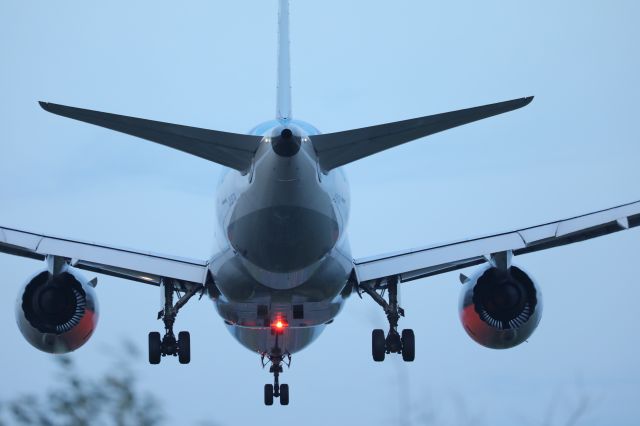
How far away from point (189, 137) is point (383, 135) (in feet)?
10.9

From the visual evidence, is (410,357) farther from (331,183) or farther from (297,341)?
(331,183)

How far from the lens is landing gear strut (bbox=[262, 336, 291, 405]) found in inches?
1260

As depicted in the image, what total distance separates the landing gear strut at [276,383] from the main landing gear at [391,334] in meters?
4.07

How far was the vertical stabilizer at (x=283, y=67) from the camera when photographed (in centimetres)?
2780

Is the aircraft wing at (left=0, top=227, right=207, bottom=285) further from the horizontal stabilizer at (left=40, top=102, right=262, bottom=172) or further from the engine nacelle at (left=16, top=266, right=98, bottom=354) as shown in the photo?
the horizontal stabilizer at (left=40, top=102, right=262, bottom=172)

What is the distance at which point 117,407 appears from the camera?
22.1ft

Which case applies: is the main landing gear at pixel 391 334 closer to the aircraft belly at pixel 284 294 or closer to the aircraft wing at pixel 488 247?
the aircraft wing at pixel 488 247

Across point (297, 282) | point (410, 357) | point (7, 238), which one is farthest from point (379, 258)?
point (7, 238)

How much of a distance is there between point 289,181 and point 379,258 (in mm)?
9535

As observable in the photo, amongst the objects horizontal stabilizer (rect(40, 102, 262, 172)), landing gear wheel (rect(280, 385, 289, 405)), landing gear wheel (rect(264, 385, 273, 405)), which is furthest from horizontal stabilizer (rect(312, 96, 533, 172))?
landing gear wheel (rect(280, 385, 289, 405))

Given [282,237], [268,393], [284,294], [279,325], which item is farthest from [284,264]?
[268,393]

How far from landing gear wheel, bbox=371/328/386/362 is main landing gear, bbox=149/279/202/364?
4.74 metres

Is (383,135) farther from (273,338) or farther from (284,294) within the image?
(273,338)

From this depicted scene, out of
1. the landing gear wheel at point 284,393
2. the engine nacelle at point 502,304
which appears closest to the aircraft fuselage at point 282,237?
the engine nacelle at point 502,304
